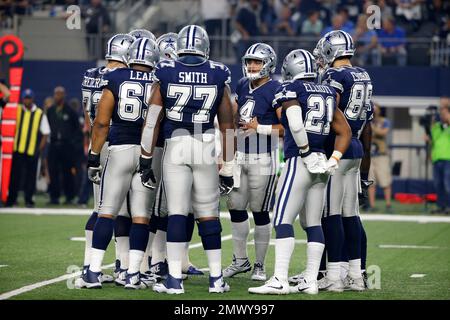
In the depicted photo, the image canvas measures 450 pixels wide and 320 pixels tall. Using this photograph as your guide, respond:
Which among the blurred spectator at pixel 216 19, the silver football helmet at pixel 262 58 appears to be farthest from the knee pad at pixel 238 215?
the blurred spectator at pixel 216 19

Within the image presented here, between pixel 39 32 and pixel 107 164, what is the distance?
13891 mm

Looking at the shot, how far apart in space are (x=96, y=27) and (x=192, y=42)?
13.7 meters

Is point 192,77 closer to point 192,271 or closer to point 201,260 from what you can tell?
point 192,271

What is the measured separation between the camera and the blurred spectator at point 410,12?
71.1 ft

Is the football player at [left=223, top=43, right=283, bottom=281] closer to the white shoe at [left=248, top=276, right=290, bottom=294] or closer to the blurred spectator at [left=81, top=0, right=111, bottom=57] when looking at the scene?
the white shoe at [left=248, top=276, right=290, bottom=294]

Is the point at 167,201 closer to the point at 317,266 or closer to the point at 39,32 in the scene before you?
the point at 317,266

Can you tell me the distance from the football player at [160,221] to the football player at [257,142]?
0.45 metres

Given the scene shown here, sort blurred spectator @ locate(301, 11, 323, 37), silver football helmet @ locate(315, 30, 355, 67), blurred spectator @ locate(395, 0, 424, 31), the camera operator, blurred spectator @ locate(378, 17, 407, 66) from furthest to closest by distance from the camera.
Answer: blurred spectator @ locate(395, 0, 424, 31) → blurred spectator @ locate(301, 11, 323, 37) → blurred spectator @ locate(378, 17, 407, 66) → the camera operator → silver football helmet @ locate(315, 30, 355, 67)

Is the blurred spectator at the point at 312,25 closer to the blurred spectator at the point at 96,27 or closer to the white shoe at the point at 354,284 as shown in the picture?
the blurred spectator at the point at 96,27

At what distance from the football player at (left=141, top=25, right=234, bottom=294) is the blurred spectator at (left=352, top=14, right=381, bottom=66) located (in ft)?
42.1

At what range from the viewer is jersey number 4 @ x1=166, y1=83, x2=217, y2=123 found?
8.02 metres

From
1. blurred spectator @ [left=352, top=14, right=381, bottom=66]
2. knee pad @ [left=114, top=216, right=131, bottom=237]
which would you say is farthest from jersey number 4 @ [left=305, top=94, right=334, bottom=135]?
blurred spectator @ [left=352, top=14, right=381, bottom=66]

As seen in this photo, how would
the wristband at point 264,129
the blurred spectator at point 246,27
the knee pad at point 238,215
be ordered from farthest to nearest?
the blurred spectator at point 246,27, the knee pad at point 238,215, the wristband at point 264,129
